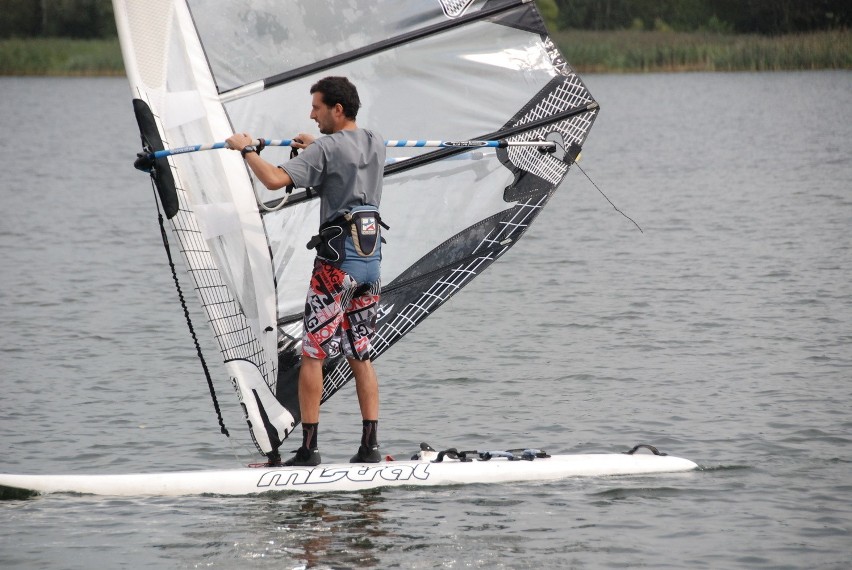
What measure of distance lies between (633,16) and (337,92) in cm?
6603

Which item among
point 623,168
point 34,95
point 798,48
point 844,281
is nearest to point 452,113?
point 844,281

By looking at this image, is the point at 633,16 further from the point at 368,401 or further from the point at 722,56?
the point at 368,401

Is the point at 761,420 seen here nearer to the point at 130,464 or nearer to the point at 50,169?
the point at 130,464

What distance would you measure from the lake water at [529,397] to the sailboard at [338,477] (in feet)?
0.24

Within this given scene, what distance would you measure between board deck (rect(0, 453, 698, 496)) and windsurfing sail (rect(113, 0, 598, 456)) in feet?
0.81

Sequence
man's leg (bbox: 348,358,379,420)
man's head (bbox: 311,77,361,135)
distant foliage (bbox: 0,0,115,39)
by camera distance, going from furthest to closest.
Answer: distant foliage (bbox: 0,0,115,39) < man's leg (bbox: 348,358,379,420) < man's head (bbox: 311,77,361,135)

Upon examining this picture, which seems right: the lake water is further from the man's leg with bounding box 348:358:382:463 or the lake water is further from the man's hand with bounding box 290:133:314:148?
the man's hand with bounding box 290:133:314:148

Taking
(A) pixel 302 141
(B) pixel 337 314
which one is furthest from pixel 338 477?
(A) pixel 302 141

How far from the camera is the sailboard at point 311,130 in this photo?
6461 millimetres

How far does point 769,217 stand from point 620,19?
53.5 metres

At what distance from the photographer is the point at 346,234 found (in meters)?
6.26

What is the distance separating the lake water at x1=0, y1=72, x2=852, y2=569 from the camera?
19.5 feet

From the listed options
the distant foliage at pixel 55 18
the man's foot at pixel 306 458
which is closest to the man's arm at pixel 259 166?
the man's foot at pixel 306 458

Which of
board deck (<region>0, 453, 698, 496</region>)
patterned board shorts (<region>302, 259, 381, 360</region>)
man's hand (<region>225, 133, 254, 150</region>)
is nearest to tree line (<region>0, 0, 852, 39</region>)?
board deck (<region>0, 453, 698, 496</region>)
